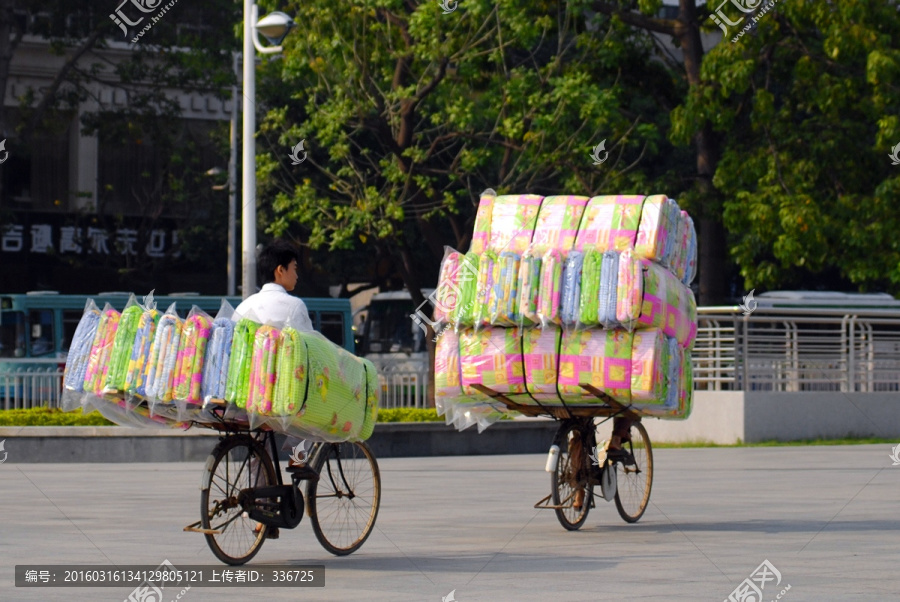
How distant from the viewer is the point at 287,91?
121ft

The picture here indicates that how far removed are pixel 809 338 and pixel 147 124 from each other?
53.4ft

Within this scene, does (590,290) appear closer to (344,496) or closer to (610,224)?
(610,224)

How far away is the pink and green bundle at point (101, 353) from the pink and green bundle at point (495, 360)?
2829 millimetres

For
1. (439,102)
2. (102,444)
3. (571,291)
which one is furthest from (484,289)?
(439,102)

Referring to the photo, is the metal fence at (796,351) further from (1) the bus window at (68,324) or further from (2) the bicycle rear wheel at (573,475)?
(1) the bus window at (68,324)

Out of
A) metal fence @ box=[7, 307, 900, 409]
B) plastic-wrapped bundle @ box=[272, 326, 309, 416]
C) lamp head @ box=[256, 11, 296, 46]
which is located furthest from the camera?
metal fence @ box=[7, 307, 900, 409]

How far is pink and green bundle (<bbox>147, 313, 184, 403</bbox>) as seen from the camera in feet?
26.6

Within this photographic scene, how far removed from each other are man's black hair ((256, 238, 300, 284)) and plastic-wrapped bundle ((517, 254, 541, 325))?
2.01 meters

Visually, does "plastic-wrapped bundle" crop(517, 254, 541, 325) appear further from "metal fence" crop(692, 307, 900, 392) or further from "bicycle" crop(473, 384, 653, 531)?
"metal fence" crop(692, 307, 900, 392)

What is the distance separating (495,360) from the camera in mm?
10328

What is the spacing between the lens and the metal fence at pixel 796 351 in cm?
2198

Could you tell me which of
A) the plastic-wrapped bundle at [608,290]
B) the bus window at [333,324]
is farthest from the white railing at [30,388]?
the bus window at [333,324]

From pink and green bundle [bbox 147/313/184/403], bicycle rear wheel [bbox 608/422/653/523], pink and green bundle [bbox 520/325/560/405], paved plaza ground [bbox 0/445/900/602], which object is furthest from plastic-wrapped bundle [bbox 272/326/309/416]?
bicycle rear wheel [bbox 608/422/653/523]

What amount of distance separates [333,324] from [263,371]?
2871 cm
